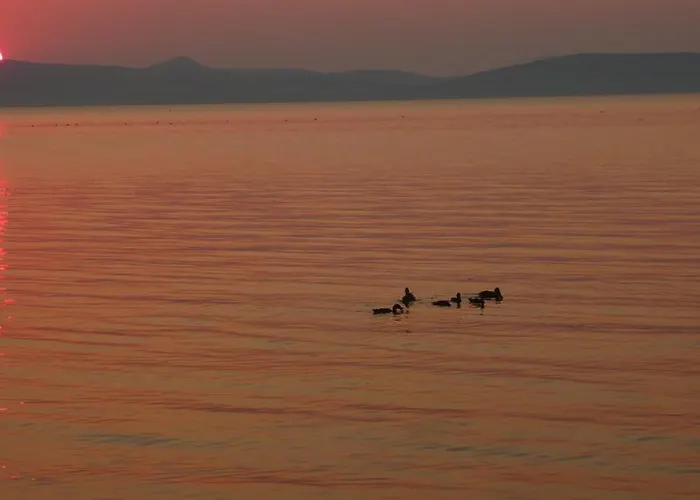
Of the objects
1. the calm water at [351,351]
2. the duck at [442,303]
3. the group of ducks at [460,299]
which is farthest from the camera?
the duck at [442,303]

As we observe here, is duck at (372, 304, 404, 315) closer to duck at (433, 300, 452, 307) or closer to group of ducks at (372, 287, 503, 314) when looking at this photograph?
group of ducks at (372, 287, 503, 314)

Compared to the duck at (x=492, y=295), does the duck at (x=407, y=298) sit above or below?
below

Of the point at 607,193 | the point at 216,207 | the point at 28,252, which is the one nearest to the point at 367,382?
the point at 28,252

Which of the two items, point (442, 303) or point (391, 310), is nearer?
point (391, 310)

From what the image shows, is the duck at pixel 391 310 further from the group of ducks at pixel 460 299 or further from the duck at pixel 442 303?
the duck at pixel 442 303

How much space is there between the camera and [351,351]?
22.6 metres

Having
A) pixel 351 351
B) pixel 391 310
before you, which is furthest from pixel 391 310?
pixel 351 351

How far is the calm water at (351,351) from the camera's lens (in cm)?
1612

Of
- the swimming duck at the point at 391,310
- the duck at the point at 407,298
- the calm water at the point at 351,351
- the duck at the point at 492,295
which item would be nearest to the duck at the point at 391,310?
the swimming duck at the point at 391,310

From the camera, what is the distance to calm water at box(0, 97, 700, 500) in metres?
16.1

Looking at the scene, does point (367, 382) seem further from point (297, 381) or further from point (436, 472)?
point (436, 472)

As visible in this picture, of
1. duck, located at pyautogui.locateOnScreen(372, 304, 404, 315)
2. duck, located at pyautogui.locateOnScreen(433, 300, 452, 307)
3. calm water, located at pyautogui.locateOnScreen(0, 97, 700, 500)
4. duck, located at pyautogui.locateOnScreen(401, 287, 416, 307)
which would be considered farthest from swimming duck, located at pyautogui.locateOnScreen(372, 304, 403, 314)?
duck, located at pyautogui.locateOnScreen(433, 300, 452, 307)

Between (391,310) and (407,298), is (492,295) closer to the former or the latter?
(407,298)

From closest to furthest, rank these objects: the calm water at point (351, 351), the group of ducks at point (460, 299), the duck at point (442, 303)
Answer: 1. the calm water at point (351, 351)
2. the group of ducks at point (460, 299)
3. the duck at point (442, 303)
